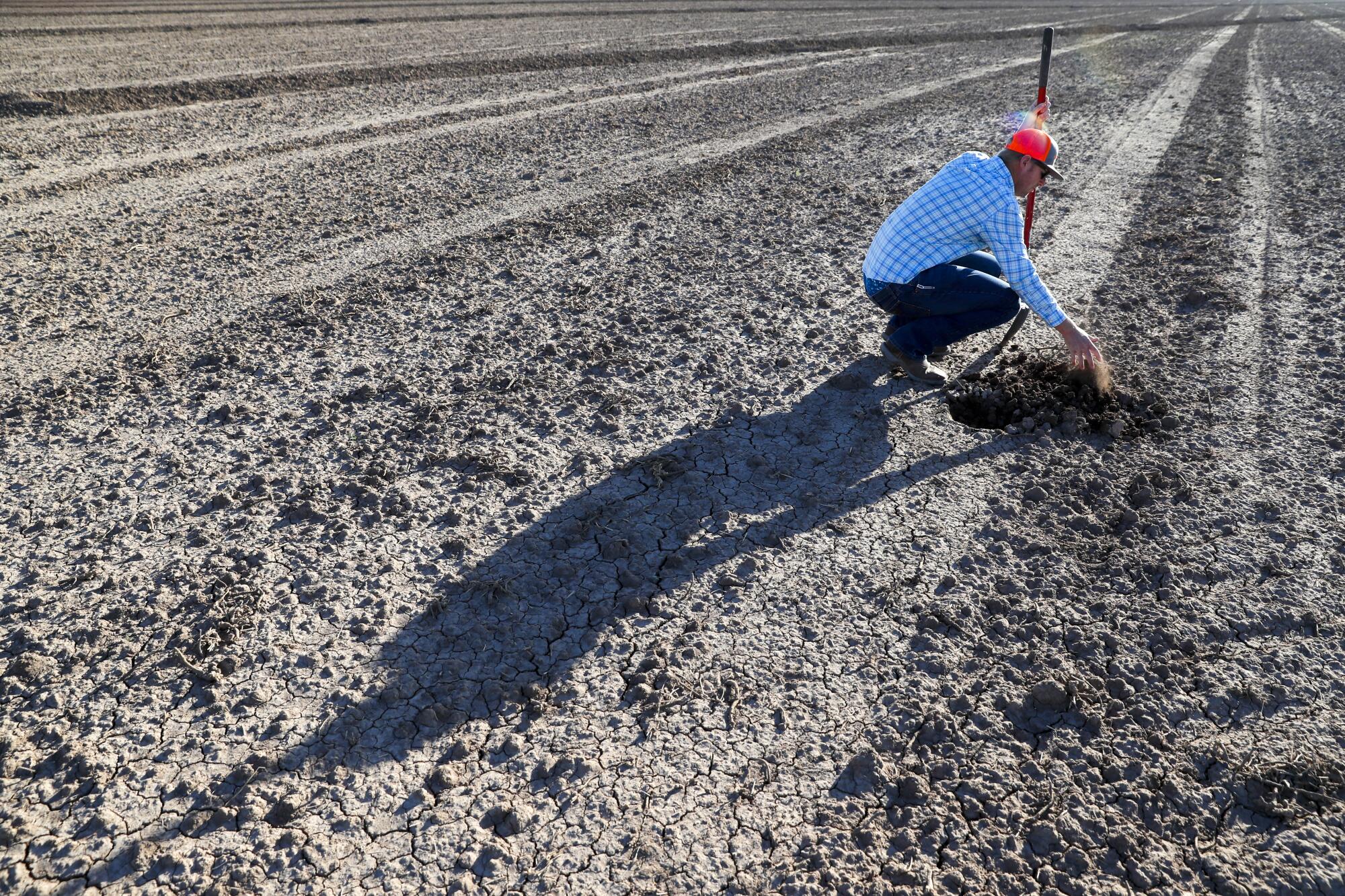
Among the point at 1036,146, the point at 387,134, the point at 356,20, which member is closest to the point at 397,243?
the point at 387,134

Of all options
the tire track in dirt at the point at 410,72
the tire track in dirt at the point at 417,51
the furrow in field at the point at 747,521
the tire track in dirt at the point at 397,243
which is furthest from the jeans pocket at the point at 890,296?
the tire track in dirt at the point at 417,51

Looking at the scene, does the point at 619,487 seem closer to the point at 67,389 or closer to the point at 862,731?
the point at 862,731

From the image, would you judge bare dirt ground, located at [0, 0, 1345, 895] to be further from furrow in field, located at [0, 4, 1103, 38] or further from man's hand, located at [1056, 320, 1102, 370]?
furrow in field, located at [0, 4, 1103, 38]

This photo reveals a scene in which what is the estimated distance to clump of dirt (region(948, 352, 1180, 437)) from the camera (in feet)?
13.7

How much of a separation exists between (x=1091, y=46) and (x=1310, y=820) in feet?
68.5

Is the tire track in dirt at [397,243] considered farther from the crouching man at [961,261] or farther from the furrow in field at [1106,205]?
the crouching man at [961,261]

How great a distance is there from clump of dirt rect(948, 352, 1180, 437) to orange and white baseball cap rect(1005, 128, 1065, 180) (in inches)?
38.0

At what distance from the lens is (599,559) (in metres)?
3.37

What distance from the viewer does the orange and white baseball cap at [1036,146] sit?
3.88 m

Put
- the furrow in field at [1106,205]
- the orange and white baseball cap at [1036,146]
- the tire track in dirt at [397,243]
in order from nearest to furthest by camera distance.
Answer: the orange and white baseball cap at [1036,146] → the tire track in dirt at [397,243] → the furrow in field at [1106,205]

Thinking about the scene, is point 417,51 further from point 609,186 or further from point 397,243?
point 397,243

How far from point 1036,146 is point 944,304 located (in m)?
0.83

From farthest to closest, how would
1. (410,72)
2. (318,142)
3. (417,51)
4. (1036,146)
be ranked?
(417,51), (410,72), (318,142), (1036,146)

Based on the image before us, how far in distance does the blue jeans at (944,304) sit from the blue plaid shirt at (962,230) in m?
0.07
